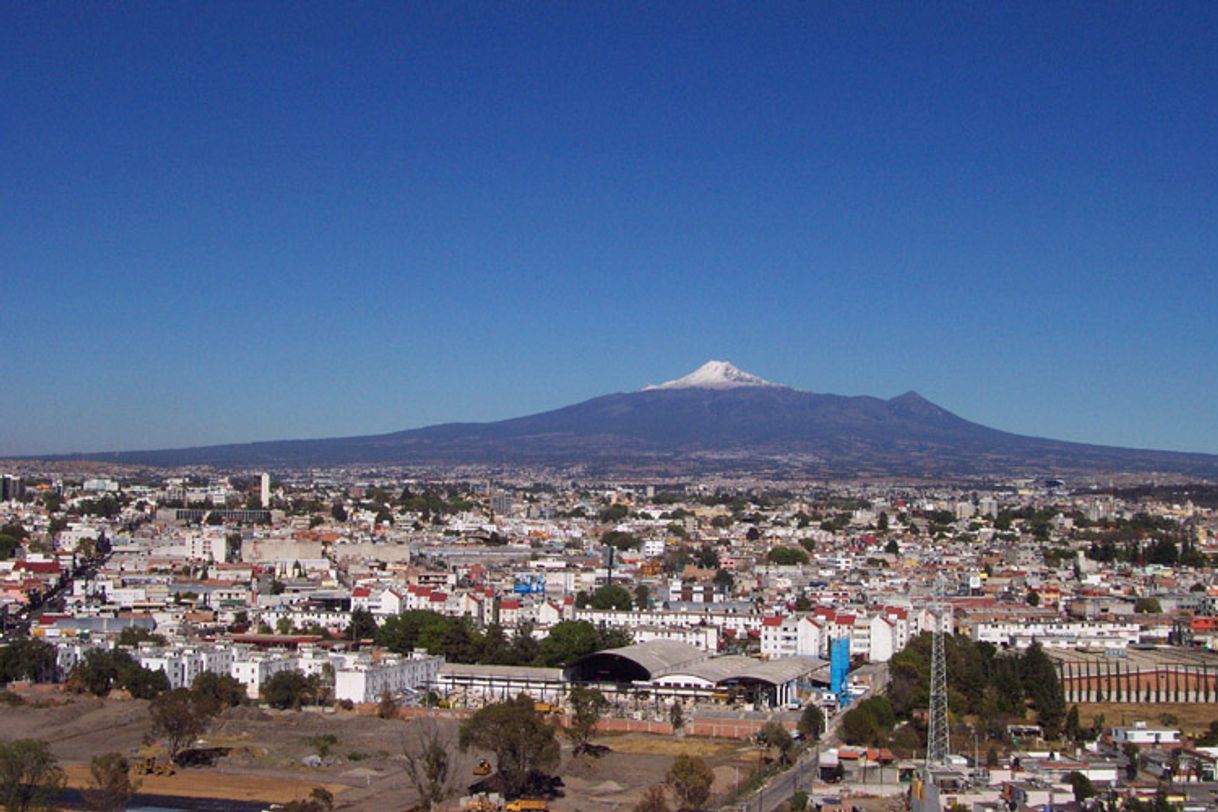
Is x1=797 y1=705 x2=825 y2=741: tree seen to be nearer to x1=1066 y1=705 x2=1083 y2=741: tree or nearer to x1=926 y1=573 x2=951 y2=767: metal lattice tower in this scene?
x1=926 y1=573 x2=951 y2=767: metal lattice tower

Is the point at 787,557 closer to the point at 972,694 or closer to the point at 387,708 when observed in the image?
the point at 972,694

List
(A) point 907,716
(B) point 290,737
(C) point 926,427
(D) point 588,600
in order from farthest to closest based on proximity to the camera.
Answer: (C) point 926,427 → (D) point 588,600 → (A) point 907,716 → (B) point 290,737

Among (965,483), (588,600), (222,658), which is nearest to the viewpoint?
(222,658)

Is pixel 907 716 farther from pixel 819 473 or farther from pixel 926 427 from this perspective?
pixel 926 427

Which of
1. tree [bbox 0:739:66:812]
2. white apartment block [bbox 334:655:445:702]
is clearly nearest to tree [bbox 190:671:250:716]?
white apartment block [bbox 334:655:445:702]

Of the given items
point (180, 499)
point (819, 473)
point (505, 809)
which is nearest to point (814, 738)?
point (505, 809)
